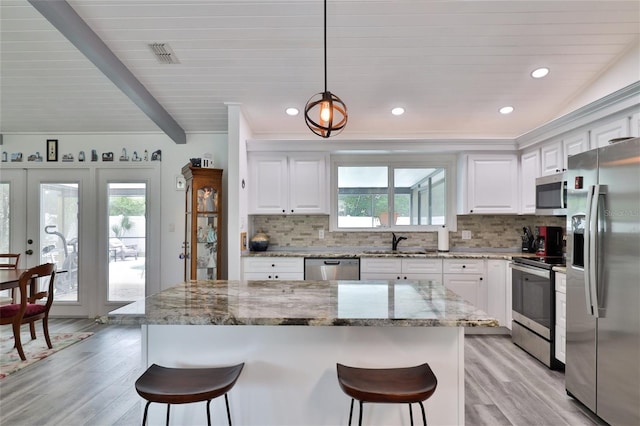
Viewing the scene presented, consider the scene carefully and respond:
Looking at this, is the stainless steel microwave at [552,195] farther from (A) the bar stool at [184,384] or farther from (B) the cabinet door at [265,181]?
(A) the bar stool at [184,384]

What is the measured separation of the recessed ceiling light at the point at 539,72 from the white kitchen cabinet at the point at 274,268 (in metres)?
3.09

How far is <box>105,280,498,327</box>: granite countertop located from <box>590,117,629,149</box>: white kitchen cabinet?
209 centimetres

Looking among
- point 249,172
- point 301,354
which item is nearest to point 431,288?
point 301,354

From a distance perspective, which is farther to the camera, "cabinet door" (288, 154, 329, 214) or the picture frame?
the picture frame

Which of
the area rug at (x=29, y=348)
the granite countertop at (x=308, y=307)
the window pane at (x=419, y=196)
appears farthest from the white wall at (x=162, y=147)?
the granite countertop at (x=308, y=307)

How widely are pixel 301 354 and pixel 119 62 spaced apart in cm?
311

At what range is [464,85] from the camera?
3.29 m

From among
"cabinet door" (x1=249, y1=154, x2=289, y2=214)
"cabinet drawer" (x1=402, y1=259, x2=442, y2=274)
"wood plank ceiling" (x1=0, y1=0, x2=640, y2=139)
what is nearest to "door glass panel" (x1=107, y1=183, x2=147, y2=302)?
Result: "wood plank ceiling" (x1=0, y1=0, x2=640, y2=139)

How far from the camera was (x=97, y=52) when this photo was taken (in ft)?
8.93

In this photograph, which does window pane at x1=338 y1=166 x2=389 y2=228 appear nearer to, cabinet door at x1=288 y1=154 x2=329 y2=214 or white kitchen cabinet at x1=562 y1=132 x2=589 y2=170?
cabinet door at x1=288 y1=154 x2=329 y2=214

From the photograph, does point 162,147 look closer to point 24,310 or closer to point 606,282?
point 24,310

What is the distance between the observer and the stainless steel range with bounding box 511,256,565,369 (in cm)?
281

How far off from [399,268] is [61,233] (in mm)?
4541

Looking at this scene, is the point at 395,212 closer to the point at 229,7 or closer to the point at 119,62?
the point at 229,7
